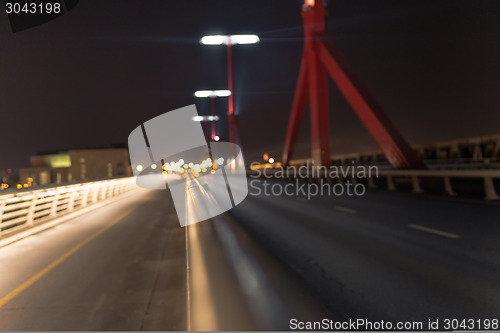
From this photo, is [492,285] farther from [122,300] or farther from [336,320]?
[122,300]

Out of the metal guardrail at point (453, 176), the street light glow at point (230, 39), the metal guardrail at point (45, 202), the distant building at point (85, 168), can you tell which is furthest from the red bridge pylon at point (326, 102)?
the distant building at point (85, 168)

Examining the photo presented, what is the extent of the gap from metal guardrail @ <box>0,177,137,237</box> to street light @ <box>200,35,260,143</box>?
21337mm

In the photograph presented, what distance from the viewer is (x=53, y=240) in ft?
35.8

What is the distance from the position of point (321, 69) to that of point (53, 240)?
1068 inches

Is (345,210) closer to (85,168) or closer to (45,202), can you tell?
(45,202)

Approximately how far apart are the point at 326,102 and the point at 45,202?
23426 millimetres

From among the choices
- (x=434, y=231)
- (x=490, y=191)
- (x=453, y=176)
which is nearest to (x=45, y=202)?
(x=434, y=231)

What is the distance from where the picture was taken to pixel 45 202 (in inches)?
643

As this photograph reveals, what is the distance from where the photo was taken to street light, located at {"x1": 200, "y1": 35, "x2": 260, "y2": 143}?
45688 mm

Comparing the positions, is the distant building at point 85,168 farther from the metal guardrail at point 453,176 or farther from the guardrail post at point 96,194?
the metal guardrail at point 453,176

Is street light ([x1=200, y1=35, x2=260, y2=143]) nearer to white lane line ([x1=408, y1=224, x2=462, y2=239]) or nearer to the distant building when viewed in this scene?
the distant building

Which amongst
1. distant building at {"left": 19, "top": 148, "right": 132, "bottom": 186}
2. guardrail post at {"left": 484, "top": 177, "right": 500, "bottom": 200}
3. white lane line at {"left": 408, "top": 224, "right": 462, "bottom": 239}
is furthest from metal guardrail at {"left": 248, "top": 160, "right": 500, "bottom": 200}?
distant building at {"left": 19, "top": 148, "right": 132, "bottom": 186}

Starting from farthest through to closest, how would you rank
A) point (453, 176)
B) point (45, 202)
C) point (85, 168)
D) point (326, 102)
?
point (85, 168), point (326, 102), point (453, 176), point (45, 202)

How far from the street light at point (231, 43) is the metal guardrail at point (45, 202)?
21.3 meters
